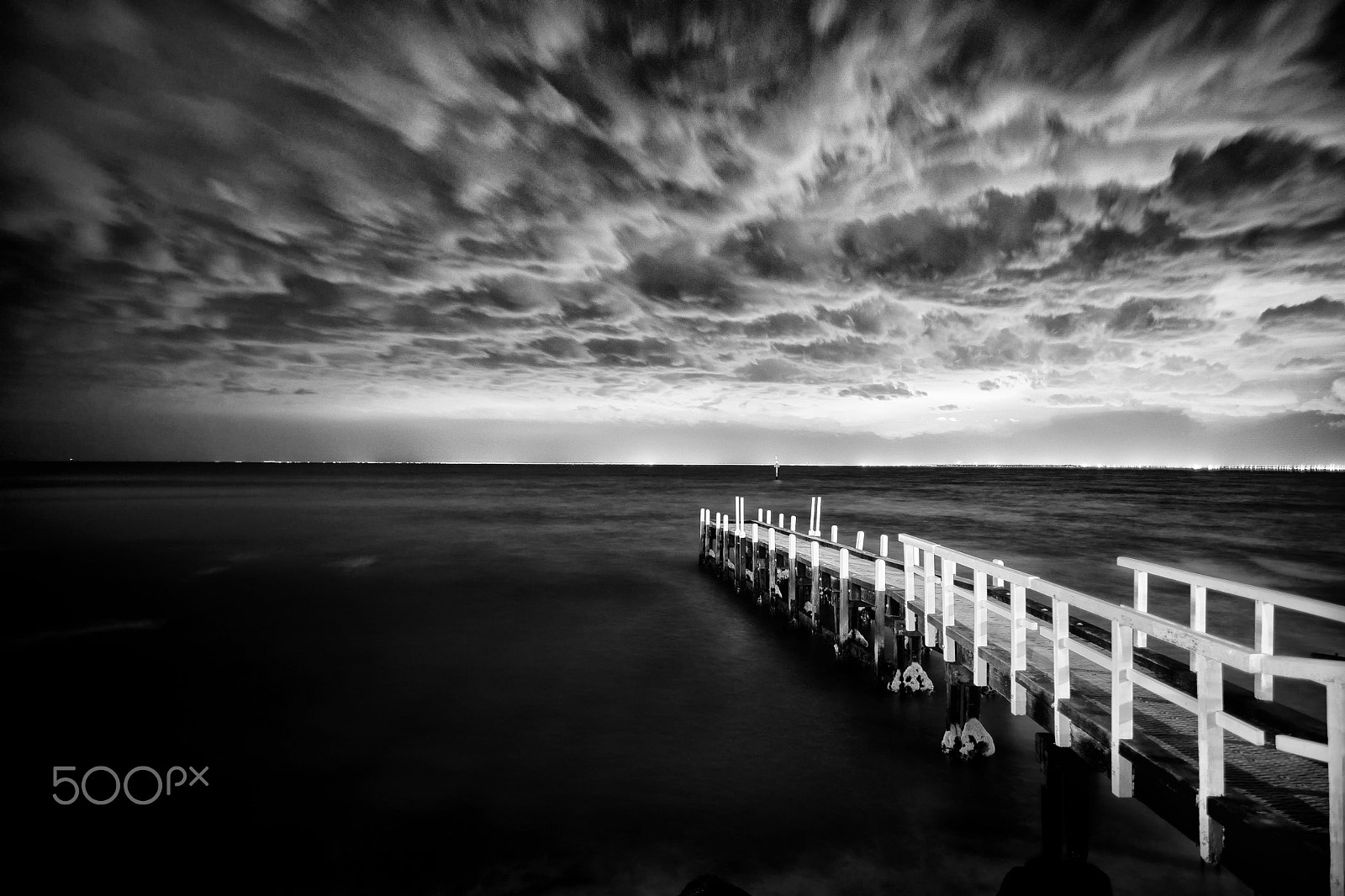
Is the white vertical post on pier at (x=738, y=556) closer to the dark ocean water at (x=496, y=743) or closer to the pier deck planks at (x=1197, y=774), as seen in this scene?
A: the dark ocean water at (x=496, y=743)

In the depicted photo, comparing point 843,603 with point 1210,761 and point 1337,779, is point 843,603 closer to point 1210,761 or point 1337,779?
point 1210,761

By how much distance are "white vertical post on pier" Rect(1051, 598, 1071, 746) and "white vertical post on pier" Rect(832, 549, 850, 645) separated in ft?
20.9

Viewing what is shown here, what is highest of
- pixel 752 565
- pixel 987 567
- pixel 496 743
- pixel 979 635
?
pixel 987 567

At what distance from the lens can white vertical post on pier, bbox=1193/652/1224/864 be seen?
4.79m

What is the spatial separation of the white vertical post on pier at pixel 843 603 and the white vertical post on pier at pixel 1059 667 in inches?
250

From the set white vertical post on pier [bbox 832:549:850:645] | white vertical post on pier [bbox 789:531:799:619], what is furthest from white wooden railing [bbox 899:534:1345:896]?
white vertical post on pier [bbox 789:531:799:619]

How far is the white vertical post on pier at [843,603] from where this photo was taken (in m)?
13.1

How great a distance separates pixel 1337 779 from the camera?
3877mm

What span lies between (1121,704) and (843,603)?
7.53 m

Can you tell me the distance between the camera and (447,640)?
623 inches

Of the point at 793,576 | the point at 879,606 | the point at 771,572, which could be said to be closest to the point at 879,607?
the point at 879,606

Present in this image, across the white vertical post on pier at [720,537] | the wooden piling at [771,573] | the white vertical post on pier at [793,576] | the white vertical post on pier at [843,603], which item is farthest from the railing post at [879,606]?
the white vertical post on pier at [720,537]

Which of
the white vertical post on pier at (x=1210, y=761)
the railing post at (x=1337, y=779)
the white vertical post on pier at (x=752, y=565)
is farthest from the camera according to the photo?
the white vertical post on pier at (x=752, y=565)

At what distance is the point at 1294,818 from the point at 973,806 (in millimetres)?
4057
